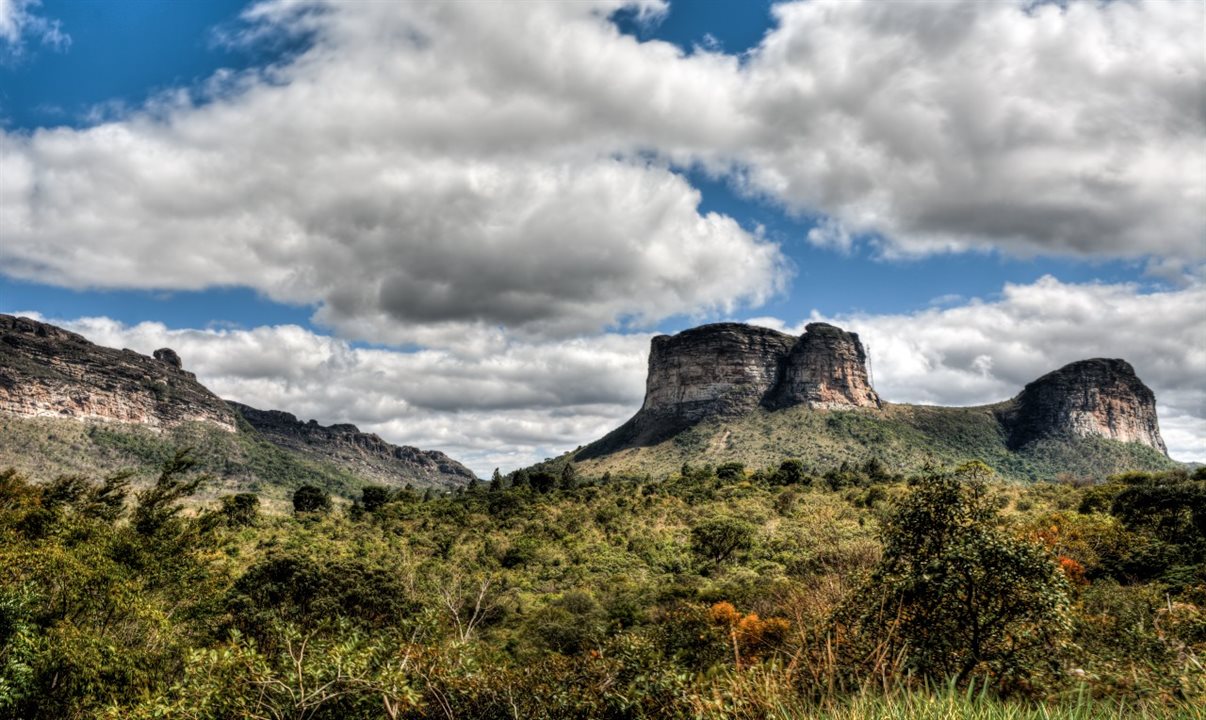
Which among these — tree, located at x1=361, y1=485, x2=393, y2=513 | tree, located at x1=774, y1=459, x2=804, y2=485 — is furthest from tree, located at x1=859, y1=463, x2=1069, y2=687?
tree, located at x1=774, y1=459, x2=804, y2=485

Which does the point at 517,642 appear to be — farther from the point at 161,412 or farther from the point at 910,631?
the point at 161,412

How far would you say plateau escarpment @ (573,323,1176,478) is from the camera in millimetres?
148500

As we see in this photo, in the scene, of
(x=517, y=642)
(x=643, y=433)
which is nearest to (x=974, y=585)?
(x=517, y=642)

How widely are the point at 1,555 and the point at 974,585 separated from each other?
1027 inches

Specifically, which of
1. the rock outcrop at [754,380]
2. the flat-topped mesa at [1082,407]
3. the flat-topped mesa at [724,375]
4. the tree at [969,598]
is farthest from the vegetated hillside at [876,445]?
the tree at [969,598]

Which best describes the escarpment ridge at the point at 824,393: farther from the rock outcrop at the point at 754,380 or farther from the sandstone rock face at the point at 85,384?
the sandstone rock face at the point at 85,384

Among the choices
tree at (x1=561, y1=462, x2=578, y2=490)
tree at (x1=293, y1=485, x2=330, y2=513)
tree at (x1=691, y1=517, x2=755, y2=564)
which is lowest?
tree at (x1=691, y1=517, x2=755, y2=564)

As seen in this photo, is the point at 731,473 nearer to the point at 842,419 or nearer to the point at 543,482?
the point at 543,482

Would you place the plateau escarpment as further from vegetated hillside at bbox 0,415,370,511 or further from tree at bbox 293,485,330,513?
tree at bbox 293,485,330,513

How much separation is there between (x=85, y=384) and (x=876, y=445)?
614ft

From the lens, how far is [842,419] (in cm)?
15688

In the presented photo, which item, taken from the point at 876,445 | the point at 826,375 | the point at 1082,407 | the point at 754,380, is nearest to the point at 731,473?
the point at 876,445

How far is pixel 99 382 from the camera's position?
16862 cm

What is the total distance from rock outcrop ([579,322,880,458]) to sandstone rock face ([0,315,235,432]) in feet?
367
